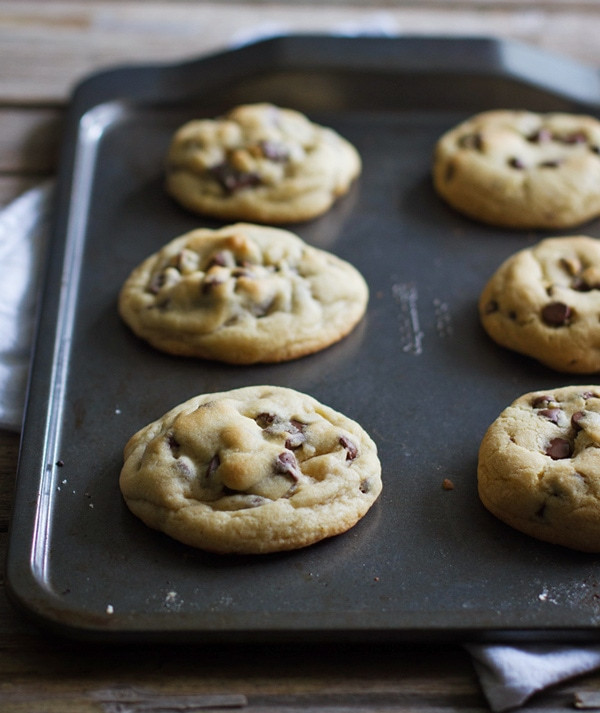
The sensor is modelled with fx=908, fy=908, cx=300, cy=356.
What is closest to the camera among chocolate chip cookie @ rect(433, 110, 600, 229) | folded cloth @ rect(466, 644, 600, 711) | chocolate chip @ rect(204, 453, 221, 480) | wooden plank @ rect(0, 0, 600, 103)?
folded cloth @ rect(466, 644, 600, 711)

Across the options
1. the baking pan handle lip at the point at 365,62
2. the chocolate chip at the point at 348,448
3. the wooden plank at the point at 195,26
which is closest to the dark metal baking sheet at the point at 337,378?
the baking pan handle lip at the point at 365,62

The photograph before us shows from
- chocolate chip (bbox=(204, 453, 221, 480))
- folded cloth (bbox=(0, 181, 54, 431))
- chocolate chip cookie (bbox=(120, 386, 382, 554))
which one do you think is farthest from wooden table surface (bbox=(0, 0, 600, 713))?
chocolate chip (bbox=(204, 453, 221, 480))

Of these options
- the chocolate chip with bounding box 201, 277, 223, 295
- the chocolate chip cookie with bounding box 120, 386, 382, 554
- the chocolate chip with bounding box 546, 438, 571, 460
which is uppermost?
the chocolate chip with bounding box 201, 277, 223, 295

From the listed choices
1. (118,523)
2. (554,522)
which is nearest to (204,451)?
(118,523)

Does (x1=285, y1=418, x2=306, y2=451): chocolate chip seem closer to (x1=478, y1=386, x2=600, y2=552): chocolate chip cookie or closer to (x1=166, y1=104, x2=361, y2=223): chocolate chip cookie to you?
(x1=478, y1=386, x2=600, y2=552): chocolate chip cookie

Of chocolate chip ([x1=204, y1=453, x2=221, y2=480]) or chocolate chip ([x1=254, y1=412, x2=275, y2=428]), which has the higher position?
chocolate chip ([x1=254, y1=412, x2=275, y2=428])

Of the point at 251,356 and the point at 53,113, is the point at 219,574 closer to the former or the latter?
the point at 251,356

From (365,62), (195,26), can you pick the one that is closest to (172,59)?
(195,26)
